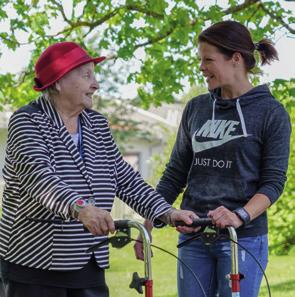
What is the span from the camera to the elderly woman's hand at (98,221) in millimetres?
3652

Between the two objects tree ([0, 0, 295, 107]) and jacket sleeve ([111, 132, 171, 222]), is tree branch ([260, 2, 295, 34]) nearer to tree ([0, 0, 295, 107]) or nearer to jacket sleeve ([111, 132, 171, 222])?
tree ([0, 0, 295, 107])

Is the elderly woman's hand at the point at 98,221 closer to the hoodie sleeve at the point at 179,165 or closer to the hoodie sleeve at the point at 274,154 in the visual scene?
the hoodie sleeve at the point at 274,154

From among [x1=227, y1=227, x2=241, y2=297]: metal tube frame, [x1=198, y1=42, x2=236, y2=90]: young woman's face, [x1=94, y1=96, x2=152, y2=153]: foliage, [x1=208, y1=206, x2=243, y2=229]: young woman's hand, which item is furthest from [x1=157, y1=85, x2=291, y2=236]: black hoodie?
[x1=94, y1=96, x2=152, y2=153]: foliage

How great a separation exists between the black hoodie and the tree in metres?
4.13

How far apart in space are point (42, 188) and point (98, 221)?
35 cm

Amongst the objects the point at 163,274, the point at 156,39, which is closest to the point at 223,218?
the point at 156,39

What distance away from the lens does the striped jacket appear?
3.98 metres

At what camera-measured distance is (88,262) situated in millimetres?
4109

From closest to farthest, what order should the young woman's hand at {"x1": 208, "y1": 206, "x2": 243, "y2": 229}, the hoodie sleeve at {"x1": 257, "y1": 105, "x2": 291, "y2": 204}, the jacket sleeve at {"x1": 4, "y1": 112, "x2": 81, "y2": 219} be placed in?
the jacket sleeve at {"x1": 4, "y1": 112, "x2": 81, "y2": 219}, the young woman's hand at {"x1": 208, "y1": 206, "x2": 243, "y2": 229}, the hoodie sleeve at {"x1": 257, "y1": 105, "x2": 291, "y2": 204}

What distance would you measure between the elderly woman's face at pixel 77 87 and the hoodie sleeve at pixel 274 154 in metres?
0.85

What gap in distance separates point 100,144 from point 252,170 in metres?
0.73

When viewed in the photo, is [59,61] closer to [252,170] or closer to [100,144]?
[100,144]

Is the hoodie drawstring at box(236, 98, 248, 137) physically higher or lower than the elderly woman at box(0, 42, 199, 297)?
higher

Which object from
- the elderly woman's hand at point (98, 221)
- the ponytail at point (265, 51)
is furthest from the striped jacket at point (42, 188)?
the ponytail at point (265, 51)
